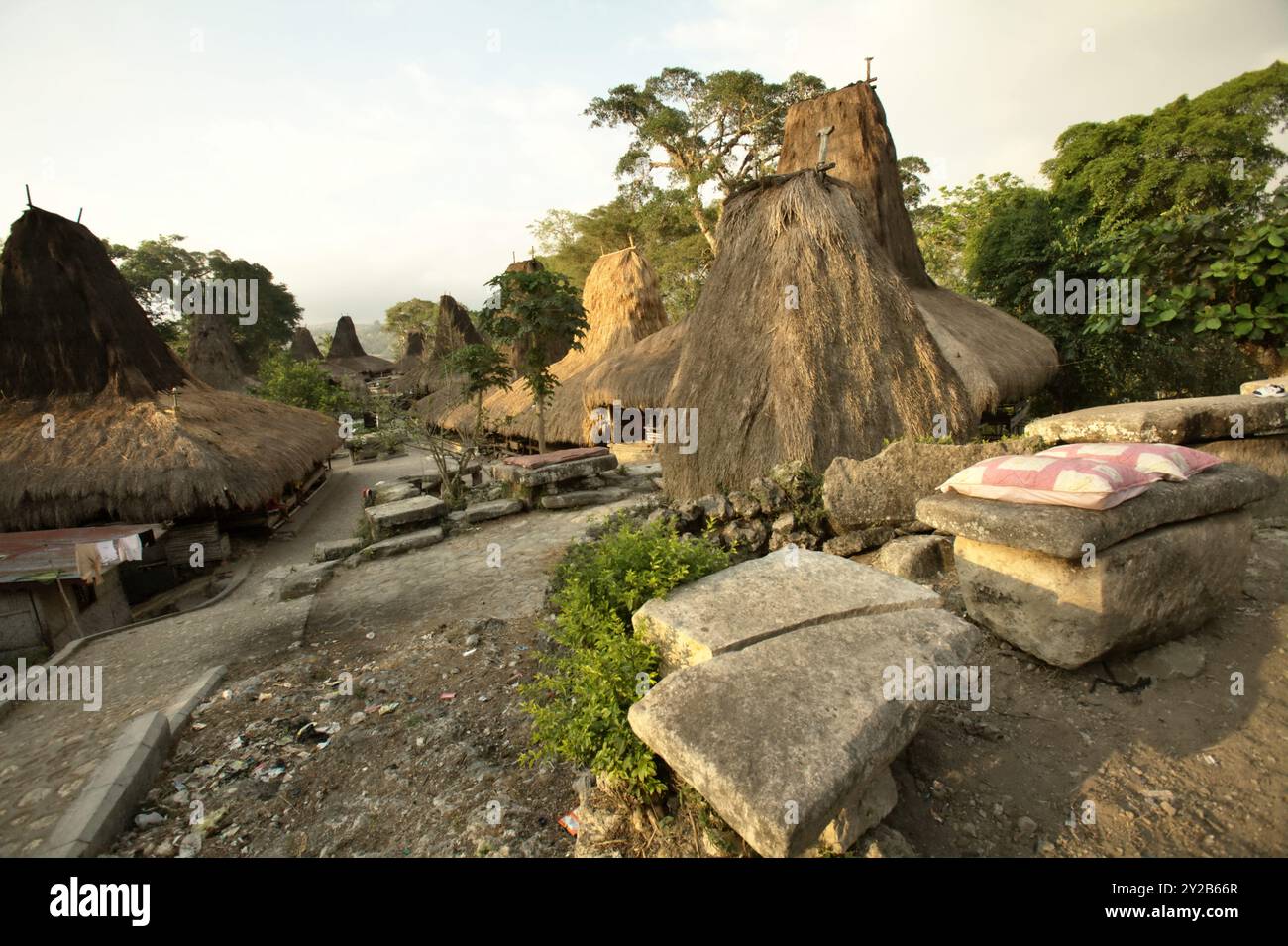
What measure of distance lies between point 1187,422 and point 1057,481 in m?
2.50

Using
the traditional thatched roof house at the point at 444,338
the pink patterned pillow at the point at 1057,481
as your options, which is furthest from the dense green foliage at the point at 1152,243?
the traditional thatched roof house at the point at 444,338

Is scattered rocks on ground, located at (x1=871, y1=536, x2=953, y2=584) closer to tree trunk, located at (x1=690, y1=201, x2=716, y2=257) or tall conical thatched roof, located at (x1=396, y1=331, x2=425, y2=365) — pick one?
tree trunk, located at (x1=690, y1=201, x2=716, y2=257)

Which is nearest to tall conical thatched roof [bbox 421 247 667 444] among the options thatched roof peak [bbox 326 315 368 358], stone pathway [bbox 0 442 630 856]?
stone pathway [bbox 0 442 630 856]

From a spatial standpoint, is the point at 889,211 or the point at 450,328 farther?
the point at 450,328

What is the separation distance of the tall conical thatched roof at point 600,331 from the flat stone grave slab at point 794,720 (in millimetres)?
10277

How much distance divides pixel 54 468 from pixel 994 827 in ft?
39.4

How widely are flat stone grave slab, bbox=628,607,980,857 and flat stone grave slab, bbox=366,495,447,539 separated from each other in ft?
18.5

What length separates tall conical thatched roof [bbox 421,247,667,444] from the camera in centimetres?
1230

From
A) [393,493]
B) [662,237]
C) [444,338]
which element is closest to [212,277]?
[444,338]

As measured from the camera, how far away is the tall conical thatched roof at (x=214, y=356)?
20.2 meters

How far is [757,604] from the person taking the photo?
2445 mm

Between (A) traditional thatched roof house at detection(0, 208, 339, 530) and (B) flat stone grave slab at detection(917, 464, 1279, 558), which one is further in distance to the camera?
(A) traditional thatched roof house at detection(0, 208, 339, 530)

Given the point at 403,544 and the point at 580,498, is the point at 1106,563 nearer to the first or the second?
the point at 580,498

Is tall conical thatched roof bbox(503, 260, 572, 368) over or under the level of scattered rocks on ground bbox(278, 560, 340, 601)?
over
